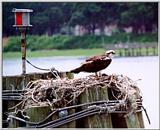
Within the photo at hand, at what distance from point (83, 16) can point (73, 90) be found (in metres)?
0.53

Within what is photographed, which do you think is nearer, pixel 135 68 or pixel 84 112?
pixel 84 112

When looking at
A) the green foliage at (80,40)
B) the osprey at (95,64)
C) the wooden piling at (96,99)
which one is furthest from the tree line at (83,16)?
the wooden piling at (96,99)

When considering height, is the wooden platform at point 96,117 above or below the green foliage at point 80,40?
below

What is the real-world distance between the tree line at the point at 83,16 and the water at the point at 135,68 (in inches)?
4.3

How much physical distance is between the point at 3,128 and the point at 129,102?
38 cm

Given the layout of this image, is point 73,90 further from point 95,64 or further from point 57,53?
point 57,53

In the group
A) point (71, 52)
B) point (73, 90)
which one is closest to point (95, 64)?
point (73, 90)

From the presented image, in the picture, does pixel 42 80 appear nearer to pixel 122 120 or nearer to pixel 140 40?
pixel 122 120

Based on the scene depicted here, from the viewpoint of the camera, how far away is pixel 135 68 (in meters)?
1.50

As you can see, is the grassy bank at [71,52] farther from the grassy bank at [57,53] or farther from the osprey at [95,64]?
the osprey at [95,64]

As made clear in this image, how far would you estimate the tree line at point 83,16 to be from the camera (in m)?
1.35

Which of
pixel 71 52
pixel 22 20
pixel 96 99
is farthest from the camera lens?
pixel 71 52

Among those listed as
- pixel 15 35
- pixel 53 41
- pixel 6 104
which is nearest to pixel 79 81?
pixel 6 104

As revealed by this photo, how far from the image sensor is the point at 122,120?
3.44ft
